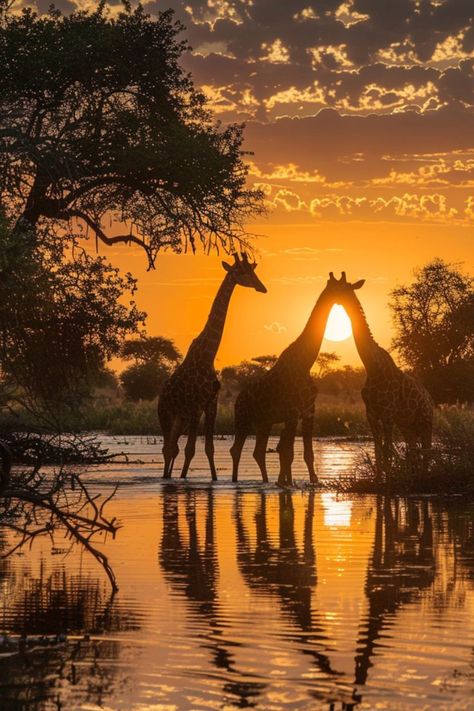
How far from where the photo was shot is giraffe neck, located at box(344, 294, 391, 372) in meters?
21.5

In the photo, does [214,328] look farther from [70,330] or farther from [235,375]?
[235,375]

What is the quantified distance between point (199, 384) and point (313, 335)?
220cm

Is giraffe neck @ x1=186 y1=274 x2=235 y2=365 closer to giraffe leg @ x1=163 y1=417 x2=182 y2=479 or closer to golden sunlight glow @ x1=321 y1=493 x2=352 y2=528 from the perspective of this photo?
giraffe leg @ x1=163 y1=417 x2=182 y2=479

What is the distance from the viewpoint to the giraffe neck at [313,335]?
2198cm

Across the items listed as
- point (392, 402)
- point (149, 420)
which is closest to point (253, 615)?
point (392, 402)

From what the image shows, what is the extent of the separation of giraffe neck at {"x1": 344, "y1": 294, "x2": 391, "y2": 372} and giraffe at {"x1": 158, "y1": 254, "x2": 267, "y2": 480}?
95.1 inches

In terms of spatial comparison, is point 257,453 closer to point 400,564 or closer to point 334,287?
point 334,287

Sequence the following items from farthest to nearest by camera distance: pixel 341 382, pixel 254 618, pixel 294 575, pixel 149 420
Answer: pixel 341 382 → pixel 149 420 → pixel 294 575 → pixel 254 618

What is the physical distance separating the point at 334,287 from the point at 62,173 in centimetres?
670

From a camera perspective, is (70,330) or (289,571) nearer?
(289,571)

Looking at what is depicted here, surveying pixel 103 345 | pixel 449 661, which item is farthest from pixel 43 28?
pixel 449 661

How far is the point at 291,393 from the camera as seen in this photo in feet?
71.7

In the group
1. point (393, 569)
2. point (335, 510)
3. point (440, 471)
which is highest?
point (440, 471)

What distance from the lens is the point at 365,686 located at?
722 cm
